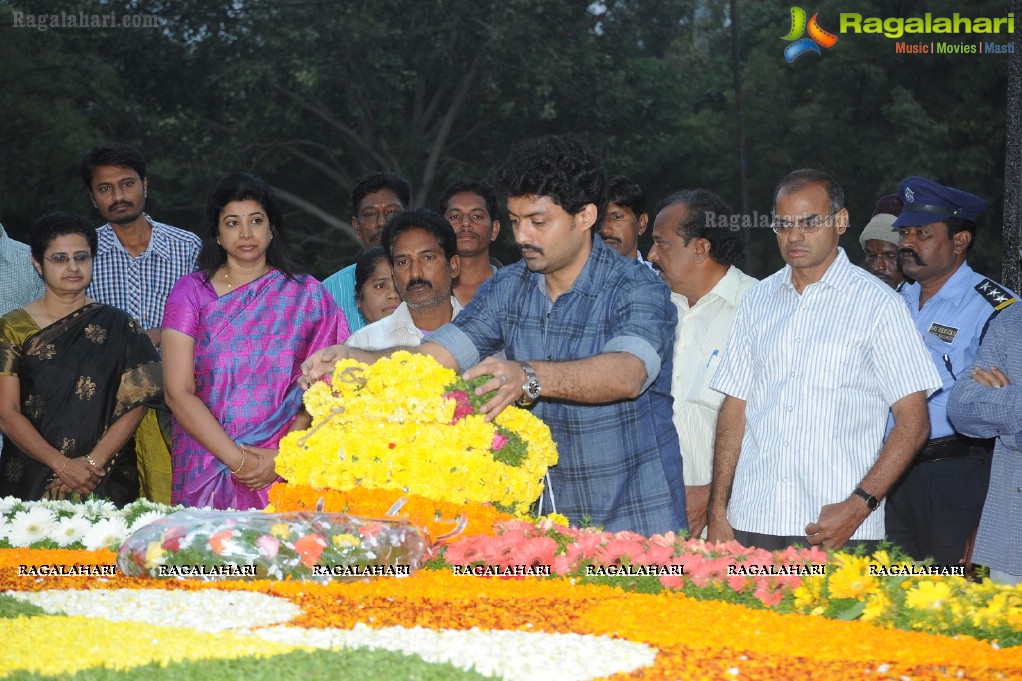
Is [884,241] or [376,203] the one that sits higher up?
[376,203]

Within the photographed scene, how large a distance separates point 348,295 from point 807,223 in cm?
319

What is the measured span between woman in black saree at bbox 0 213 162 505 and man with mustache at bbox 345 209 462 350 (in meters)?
1.33

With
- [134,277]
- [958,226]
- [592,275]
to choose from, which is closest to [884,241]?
[958,226]

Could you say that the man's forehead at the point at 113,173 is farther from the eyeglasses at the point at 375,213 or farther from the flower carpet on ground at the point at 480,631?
the flower carpet on ground at the point at 480,631

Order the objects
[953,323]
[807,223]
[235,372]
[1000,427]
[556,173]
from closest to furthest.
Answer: [556,173] < [807,223] < [1000,427] < [235,372] < [953,323]

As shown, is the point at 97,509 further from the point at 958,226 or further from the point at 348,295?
the point at 958,226

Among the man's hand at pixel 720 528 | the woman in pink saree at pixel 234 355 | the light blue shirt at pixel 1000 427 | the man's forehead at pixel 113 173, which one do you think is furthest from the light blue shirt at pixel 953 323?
the man's forehead at pixel 113 173

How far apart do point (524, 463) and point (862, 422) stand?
55.5 inches

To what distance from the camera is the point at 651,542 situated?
3.62 meters

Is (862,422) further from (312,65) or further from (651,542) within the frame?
(312,65)

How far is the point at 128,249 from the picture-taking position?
263 inches

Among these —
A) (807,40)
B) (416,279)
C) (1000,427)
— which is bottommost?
(1000,427)

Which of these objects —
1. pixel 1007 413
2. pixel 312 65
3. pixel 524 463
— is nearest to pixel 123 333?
pixel 524 463

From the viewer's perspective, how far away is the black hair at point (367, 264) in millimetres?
6465
